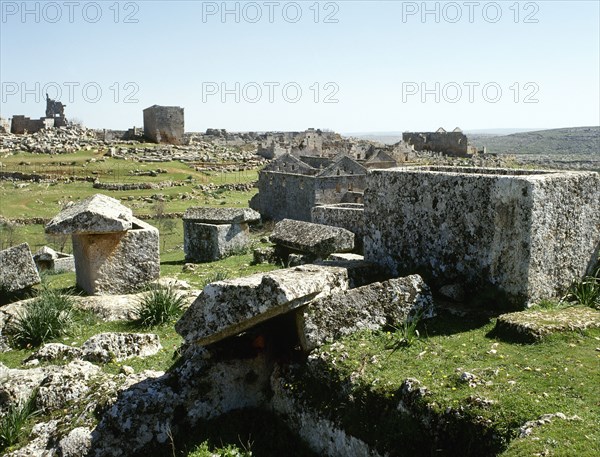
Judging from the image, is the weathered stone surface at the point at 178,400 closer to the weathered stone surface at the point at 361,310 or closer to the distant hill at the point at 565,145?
the weathered stone surface at the point at 361,310

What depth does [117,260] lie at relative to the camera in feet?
36.3

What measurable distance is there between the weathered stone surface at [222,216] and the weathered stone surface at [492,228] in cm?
918

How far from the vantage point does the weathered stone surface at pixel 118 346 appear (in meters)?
7.45

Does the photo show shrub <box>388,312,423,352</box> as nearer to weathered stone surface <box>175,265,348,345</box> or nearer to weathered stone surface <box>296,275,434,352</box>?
weathered stone surface <box>296,275,434,352</box>

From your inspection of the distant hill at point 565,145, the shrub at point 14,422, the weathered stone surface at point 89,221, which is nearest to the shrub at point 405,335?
the shrub at point 14,422

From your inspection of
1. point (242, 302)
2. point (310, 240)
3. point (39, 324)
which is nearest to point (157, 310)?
point (39, 324)

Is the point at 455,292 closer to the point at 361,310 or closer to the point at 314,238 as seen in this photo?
the point at 361,310

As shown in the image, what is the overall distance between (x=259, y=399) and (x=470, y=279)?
9.34 feet

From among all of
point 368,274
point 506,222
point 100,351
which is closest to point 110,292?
point 100,351

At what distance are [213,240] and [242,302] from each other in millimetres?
10925

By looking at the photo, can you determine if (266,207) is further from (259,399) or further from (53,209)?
(259,399)

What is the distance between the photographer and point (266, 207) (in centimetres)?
2825

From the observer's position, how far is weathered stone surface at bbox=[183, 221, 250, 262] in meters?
16.3

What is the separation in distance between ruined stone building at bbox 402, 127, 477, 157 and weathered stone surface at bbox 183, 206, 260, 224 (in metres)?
56.6
